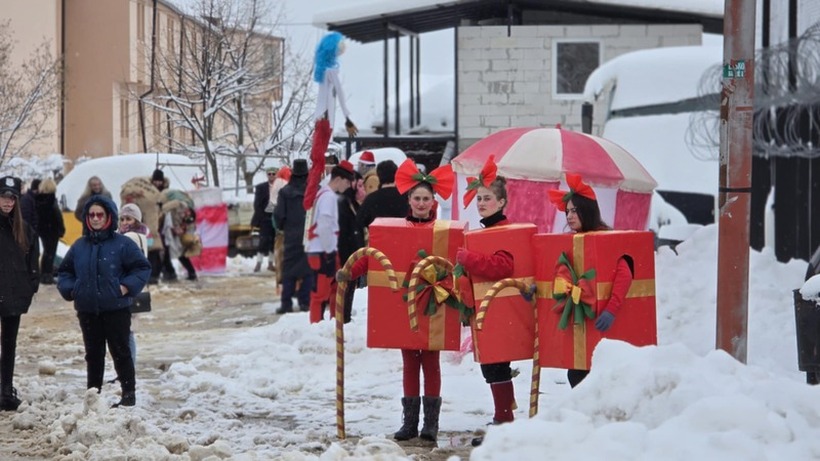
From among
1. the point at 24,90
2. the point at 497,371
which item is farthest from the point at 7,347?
the point at 24,90

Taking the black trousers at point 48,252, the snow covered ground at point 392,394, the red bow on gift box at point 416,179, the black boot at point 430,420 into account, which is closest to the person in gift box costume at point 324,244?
the snow covered ground at point 392,394

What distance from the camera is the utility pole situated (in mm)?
8547

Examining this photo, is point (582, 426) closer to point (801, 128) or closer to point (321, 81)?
point (321, 81)

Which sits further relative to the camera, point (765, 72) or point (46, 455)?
point (765, 72)

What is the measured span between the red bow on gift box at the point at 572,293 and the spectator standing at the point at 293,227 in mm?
9279

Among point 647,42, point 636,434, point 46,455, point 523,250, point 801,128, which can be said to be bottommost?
point 46,455

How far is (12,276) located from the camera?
34.9 feet

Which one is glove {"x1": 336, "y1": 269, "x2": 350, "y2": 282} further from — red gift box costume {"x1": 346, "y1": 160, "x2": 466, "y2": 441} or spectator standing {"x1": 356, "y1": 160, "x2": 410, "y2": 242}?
spectator standing {"x1": 356, "y1": 160, "x2": 410, "y2": 242}

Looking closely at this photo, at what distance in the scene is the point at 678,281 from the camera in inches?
563

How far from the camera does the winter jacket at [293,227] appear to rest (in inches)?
683

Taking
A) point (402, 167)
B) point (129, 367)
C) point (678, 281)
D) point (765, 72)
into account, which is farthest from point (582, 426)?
point (765, 72)

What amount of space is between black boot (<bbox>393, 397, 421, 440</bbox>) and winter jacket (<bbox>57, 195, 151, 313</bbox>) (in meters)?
2.24

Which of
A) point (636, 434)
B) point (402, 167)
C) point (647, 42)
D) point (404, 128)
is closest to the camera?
point (636, 434)

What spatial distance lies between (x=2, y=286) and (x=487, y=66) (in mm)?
21861
